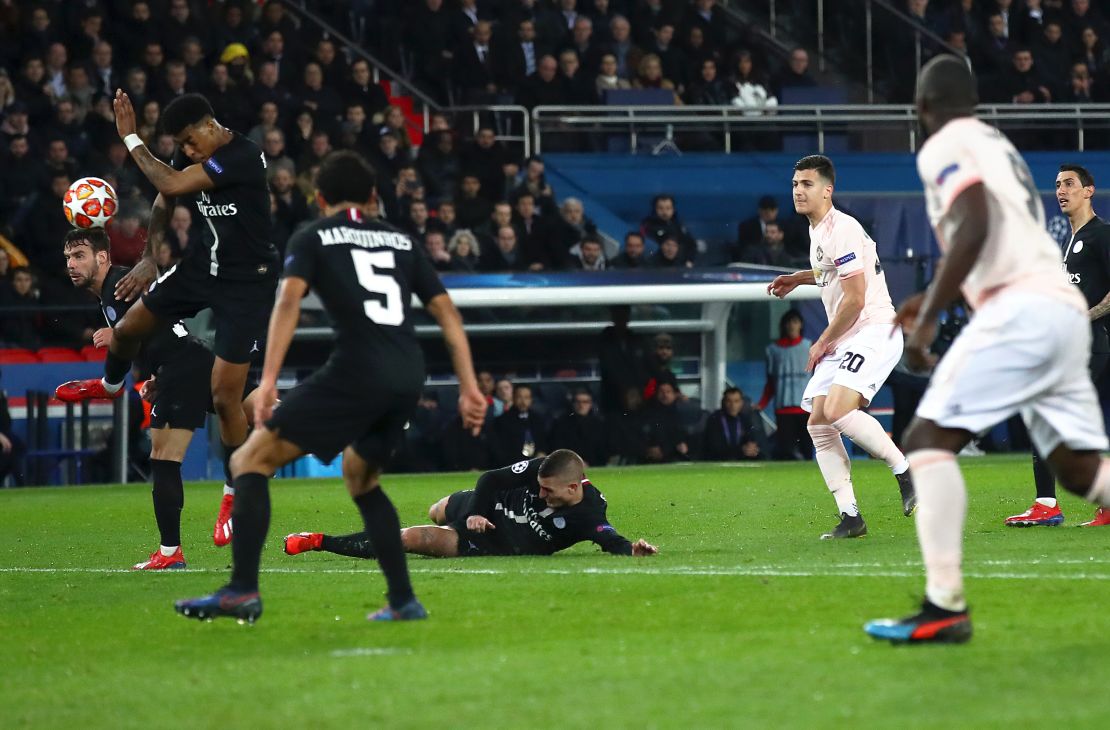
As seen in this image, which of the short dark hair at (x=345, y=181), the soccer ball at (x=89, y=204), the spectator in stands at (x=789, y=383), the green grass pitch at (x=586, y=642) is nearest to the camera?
the green grass pitch at (x=586, y=642)

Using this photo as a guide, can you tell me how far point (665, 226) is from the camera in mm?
23297

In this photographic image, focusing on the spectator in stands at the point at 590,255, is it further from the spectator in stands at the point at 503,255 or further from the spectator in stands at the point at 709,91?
the spectator in stands at the point at 709,91

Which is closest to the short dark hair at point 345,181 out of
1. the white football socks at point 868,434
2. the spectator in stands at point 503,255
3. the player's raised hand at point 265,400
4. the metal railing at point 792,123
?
the player's raised hand at point 265,400

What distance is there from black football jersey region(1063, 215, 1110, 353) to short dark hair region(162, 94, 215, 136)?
5.82m

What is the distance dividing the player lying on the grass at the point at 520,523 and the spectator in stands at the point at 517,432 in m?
10.6

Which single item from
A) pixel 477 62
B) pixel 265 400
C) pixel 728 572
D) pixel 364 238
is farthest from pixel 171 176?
pixel 477 62

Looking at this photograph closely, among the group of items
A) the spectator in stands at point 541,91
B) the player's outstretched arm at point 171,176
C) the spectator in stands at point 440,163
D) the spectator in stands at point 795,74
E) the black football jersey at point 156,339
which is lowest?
the black football jersey at point 156,339

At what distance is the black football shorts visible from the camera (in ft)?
33.3

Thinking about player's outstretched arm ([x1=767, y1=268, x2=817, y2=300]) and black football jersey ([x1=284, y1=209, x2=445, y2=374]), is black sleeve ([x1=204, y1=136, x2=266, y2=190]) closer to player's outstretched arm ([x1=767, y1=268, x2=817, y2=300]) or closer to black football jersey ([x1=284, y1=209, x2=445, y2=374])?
black football jersey ([x1=284, y1=209, x2=445, y2=374])

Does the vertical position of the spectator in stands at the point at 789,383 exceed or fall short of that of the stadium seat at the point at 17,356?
it falls short

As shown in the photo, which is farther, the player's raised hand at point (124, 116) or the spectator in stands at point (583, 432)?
the spectator in stands at point (583, 432)

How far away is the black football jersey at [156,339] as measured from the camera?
412 inches

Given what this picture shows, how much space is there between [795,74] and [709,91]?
164 centimetres

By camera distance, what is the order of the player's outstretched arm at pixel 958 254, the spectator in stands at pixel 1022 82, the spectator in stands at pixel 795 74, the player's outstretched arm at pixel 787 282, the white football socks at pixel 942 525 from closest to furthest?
the player's outstretched arm at pixel 958 254 → the white football socks at pixel 942 525 → the player's outstretched arm at pixel 787 282 → the spectator in stands at pixel 795 74 → the spectator in stands at pixel 1022 82
